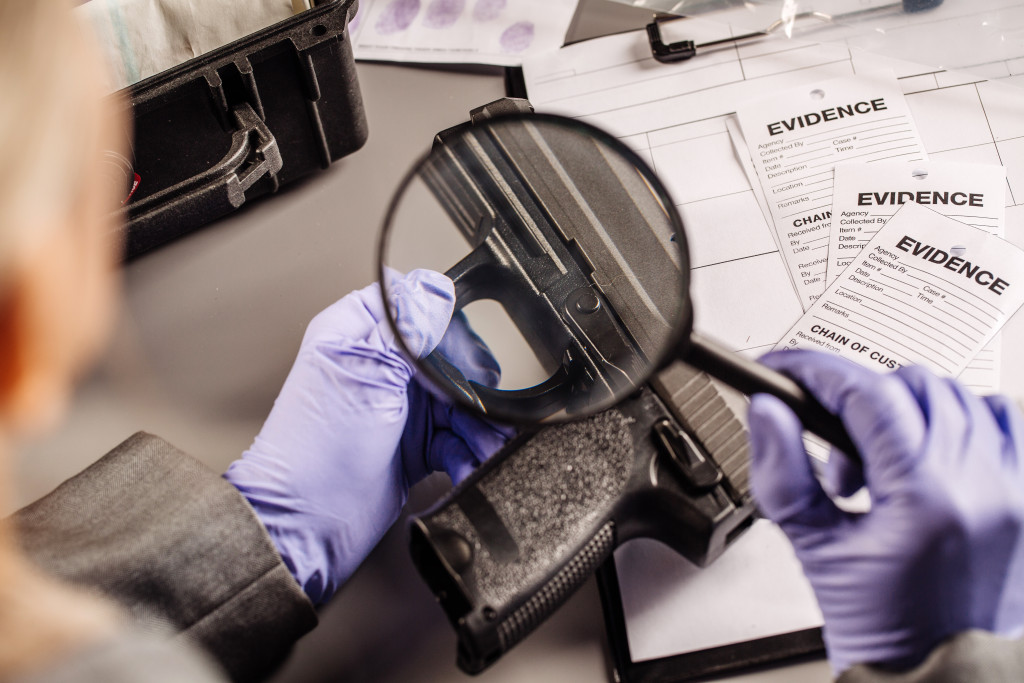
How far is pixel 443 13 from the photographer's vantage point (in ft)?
3.87

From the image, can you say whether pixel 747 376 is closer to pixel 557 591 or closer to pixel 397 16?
pixel 557 591

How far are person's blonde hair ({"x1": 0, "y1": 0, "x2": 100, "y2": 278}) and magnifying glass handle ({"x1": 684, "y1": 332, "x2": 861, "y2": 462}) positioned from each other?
46cm

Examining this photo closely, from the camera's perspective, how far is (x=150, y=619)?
68cm

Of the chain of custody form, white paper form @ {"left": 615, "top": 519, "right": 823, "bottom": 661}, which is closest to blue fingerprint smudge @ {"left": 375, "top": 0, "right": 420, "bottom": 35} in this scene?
the chain of custody form

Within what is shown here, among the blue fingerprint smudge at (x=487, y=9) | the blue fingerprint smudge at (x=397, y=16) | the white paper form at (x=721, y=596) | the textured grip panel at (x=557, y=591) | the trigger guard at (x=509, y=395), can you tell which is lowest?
the white paper form at (x=721, y=596)

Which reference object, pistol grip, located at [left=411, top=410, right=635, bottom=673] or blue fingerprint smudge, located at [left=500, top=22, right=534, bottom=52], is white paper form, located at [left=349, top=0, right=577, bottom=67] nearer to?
blue fingerprint smudge, located at [left=500, top=22, right=534, bottom=52]

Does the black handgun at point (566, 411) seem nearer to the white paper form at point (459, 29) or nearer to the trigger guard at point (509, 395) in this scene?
the trigger guard at point (509, 395)

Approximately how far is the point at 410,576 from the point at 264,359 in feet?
1.16

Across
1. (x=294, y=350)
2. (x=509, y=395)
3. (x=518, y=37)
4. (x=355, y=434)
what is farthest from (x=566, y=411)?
(x=518, y=37)

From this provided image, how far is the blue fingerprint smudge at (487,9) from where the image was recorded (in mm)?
1165

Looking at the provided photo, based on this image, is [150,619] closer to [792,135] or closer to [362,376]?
[362,376]

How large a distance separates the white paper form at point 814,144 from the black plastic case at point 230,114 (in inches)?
23.1

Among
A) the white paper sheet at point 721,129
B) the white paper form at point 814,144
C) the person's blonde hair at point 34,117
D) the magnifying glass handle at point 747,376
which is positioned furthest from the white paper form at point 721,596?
the person's blonde hair at point 34,117

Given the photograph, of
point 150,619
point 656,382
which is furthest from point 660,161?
point 150,619
